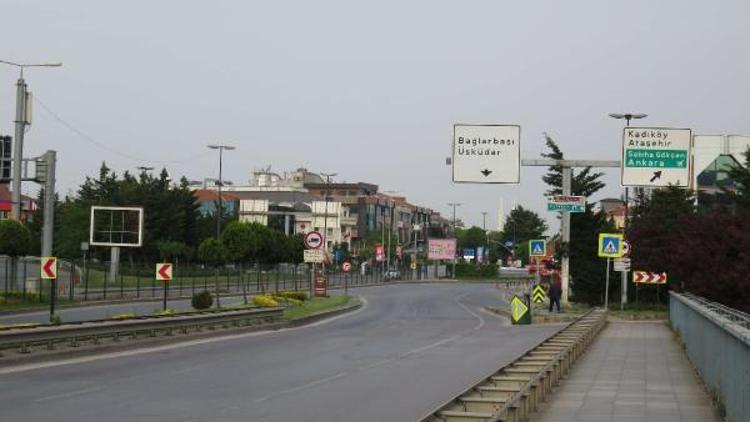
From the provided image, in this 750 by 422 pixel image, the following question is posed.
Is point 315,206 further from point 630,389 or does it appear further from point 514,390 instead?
point 514,390

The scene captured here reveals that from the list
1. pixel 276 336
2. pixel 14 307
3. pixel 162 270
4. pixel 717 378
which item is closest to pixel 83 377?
pixel 717 378

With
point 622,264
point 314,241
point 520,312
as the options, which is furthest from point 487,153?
point 314,241

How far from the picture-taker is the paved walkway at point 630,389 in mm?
13391

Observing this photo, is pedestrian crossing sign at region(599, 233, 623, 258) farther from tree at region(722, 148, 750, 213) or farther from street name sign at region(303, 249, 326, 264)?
street name sign at region(303, 249, 326, 264)

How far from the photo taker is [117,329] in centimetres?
2422

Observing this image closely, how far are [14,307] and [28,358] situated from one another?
20.7 metres

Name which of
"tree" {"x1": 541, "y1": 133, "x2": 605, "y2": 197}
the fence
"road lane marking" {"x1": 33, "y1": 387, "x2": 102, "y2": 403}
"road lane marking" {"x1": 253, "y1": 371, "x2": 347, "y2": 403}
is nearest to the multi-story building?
the fence

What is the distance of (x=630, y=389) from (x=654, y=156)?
69.9 ft

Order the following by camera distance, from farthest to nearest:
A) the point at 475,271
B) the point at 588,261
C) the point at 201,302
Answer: the point at 475,271
the point at 588,261
the point at 201,302

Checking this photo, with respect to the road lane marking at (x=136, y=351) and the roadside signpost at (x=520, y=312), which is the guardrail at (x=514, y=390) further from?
the roadside signpost at (x=520, y=312)

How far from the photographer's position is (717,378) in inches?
552

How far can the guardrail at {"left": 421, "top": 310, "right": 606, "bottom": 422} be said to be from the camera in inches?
409

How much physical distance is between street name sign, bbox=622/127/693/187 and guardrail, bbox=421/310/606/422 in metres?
16.9

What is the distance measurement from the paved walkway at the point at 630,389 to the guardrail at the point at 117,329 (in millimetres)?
A: 10902
